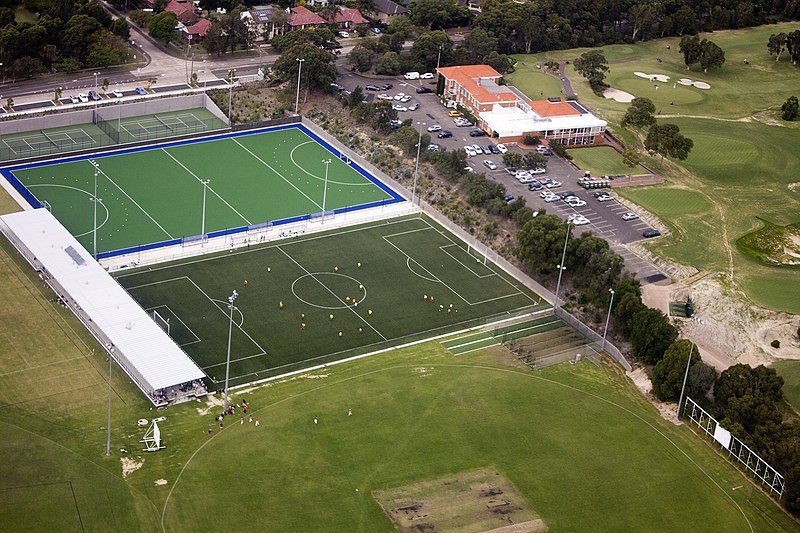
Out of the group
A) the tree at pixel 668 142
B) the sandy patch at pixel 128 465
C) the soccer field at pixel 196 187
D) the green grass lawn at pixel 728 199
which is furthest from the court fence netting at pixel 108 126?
the sandy patch at pixel 128 465

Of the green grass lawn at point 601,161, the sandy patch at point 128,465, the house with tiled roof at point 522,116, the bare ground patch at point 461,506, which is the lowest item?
the sandy patch at point 128,465

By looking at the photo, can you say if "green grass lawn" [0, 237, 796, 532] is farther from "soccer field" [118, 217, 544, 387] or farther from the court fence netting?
the court fence netting

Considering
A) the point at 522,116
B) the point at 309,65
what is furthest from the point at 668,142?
the point at 309,65

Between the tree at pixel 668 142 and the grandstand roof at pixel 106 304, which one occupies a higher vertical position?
the tree at pixel 668 142

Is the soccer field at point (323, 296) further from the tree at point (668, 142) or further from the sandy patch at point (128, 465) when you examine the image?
the tree at point (668, 142)

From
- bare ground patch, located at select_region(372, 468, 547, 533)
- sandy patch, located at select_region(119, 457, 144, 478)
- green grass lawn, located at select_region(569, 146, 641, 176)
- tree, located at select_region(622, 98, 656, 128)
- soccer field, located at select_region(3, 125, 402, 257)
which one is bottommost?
sandy patch, located at select_region(119, 457, 144, 478)

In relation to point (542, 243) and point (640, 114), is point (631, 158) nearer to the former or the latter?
point (640, 114)

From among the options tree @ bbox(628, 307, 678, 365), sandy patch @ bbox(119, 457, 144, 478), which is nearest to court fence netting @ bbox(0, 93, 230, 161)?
sandy patch @ bbox(119, 457, 144, 478)
